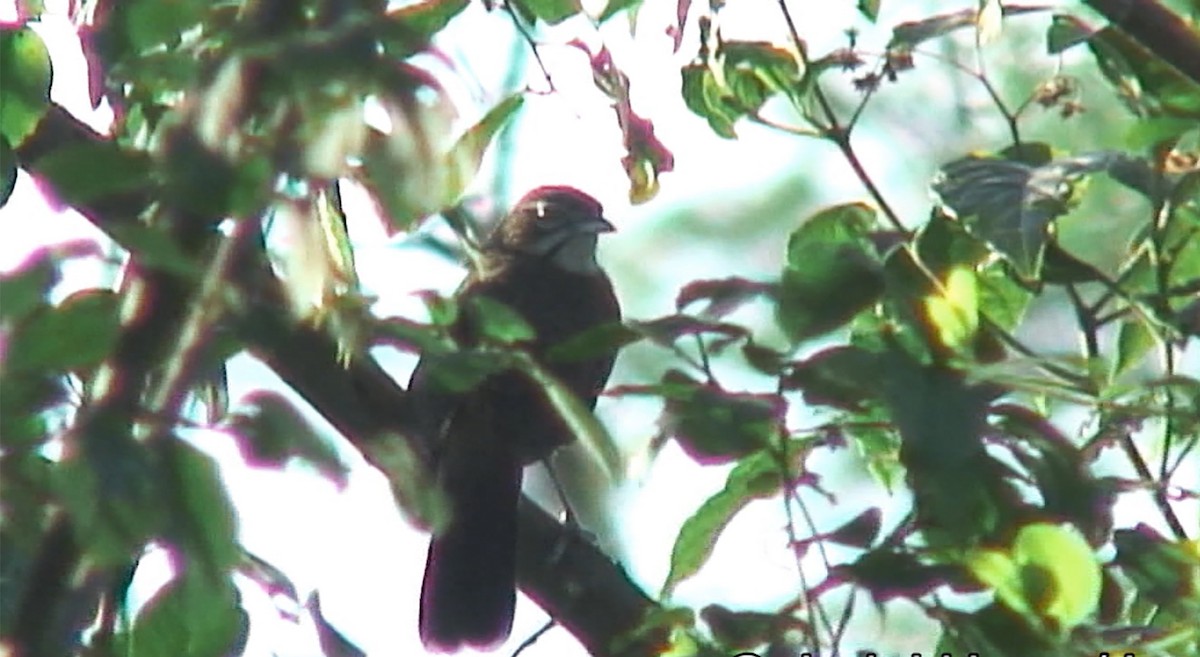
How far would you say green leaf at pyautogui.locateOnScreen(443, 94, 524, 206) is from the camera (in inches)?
37.4

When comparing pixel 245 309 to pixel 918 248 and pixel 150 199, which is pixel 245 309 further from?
pixel 918 248

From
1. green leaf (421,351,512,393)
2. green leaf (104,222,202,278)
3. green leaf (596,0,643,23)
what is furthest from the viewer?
green leaf (596,0,643,23)

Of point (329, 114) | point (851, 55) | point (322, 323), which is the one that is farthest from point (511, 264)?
point (329, 114)

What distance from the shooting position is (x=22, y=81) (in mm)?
1126

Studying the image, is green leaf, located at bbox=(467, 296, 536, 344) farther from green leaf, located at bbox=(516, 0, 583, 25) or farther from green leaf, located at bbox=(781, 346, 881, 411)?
green leaf, located at bbox=(516, 0, 583, 25)

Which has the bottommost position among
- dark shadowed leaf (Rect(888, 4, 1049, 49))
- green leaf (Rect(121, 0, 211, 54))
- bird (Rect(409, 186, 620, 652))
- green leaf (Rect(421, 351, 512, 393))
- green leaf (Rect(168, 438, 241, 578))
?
green leaf (Rect(168, 438, 241, 578))

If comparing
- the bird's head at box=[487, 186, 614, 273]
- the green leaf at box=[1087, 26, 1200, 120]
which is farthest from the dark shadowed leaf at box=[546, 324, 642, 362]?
the bird's head at box=[487, 186, 614, 273]

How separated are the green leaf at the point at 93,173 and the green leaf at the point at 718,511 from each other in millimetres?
624

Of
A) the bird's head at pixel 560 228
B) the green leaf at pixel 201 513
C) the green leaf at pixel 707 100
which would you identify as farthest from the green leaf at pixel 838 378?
the bird's head at pixel 560 228

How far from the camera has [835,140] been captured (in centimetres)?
188

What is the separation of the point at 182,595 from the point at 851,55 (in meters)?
1.19

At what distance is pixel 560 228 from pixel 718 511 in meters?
2.68

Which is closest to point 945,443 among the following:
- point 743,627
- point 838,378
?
point 838,378

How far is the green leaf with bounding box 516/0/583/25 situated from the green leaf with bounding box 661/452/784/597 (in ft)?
1.83
